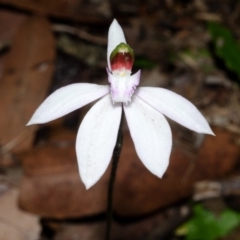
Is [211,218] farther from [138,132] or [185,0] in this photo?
[185,0]

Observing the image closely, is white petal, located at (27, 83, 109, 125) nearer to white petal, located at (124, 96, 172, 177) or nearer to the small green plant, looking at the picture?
white petal, located at (124, 96, 172, 177)

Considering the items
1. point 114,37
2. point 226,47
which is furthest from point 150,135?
point 226,47

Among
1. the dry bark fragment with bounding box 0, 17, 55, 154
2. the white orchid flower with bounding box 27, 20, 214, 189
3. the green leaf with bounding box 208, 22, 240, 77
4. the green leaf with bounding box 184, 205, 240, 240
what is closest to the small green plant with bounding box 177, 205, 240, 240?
the green leaf with bounding box 184, 205, 240, 240

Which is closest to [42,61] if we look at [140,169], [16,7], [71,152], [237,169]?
[16,7]

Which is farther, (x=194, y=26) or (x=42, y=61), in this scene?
(x=194, y=26)

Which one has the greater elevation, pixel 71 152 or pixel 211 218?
pixel 71 152
